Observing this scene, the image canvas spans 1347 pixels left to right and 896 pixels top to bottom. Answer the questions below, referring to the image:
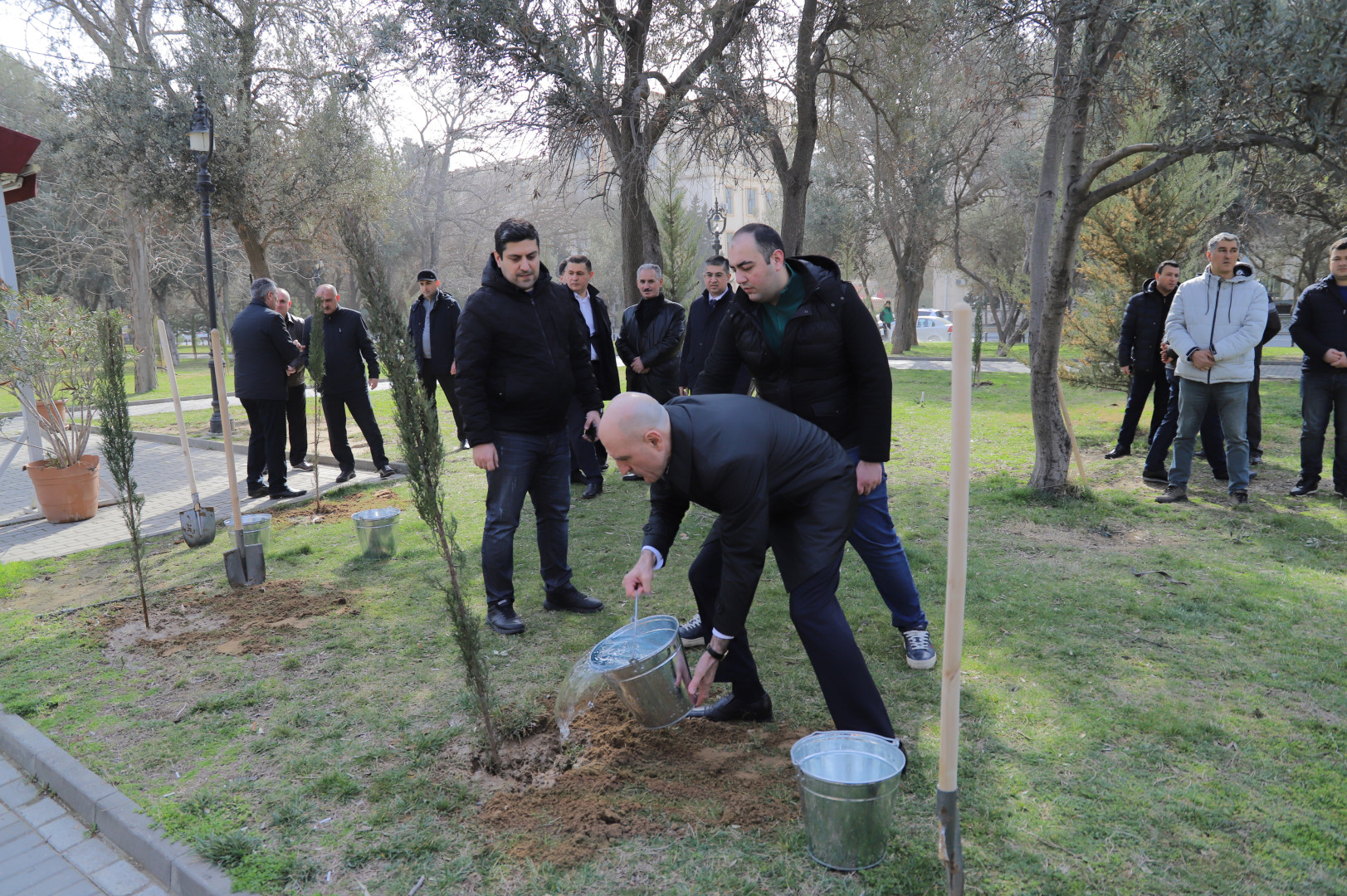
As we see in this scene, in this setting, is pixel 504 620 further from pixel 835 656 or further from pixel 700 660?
pixel 835 656

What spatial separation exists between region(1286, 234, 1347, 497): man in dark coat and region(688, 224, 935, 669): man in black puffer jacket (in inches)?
211

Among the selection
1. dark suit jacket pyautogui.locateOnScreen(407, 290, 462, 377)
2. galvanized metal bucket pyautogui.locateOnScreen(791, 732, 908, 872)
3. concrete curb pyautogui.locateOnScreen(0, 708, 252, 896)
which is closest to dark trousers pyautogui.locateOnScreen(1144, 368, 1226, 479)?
galvanized metal bucket pyautogui.locateOnScreen(791, 732, 908, 872)

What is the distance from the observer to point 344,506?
7.68m

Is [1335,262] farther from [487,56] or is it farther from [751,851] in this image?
[487,56]

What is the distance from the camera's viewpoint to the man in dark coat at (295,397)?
852 centimetres

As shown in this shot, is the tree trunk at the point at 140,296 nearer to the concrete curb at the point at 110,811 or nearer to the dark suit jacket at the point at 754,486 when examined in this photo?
the concrete curb at the point at 110,811

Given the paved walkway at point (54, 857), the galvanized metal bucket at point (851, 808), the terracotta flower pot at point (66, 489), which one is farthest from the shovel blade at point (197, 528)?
the galvanized metal bucket at point (851, 808)

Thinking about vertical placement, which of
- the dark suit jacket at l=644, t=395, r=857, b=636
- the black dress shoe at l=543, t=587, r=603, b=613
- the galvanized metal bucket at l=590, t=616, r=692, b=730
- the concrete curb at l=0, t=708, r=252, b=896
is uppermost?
the dark suit jacket at l=644, t=395, r=857, b=636

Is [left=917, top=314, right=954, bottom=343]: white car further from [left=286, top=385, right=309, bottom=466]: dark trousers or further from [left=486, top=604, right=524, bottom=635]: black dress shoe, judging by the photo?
[left=486, top=604, right=524, bottom=635]: black dress shoe

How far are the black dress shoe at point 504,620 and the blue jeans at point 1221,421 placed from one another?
5865 mm

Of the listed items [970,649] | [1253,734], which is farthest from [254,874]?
[1253,734]

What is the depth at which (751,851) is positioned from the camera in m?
2.66

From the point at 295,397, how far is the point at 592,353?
150 inches

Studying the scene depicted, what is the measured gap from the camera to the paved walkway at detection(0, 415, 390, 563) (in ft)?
23.1
